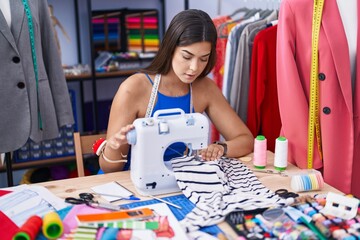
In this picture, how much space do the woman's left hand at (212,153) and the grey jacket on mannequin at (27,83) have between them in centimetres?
99

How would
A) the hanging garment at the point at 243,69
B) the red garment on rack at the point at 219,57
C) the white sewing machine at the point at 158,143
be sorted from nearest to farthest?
the white sewing machine at the point at 158,143 → the hanging garment at the point at 243,69 → the red garment on rack at the point at 219,57

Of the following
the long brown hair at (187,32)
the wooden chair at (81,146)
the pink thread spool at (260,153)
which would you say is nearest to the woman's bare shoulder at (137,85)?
the long brown hair at (187,32)

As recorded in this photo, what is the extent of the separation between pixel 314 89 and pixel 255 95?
22.6 inches

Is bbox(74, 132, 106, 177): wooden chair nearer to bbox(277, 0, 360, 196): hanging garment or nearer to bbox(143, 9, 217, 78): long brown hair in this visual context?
Answer: bbox(143, 9, 217, 78): long brown hair

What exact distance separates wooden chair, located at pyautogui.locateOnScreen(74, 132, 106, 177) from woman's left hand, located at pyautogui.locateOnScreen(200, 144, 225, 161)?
20.5 inches

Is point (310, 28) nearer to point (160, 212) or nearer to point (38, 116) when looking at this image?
point (160, 212)

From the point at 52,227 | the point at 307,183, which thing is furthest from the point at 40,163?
the point at 307,183

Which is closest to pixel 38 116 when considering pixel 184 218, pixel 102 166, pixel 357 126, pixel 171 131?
pixel 102 166

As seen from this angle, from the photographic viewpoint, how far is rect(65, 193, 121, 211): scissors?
4.56 feet

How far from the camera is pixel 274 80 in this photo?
7.72 ft

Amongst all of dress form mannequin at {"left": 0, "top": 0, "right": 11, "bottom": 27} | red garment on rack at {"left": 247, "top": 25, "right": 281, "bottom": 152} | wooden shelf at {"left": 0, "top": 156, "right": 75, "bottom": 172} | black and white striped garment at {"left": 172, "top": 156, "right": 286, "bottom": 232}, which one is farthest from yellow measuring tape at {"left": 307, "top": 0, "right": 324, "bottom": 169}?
wooden shelf at {"left": 0, "top": 156, "right": 75, "bottom": 172}

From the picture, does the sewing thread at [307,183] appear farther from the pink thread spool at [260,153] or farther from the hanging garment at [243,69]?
the hanging garment at [243,69]

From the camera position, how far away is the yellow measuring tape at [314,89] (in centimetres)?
176

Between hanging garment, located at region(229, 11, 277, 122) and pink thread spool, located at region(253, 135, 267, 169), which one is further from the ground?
hanging garment, located at region(229, 11, 277, 122)
